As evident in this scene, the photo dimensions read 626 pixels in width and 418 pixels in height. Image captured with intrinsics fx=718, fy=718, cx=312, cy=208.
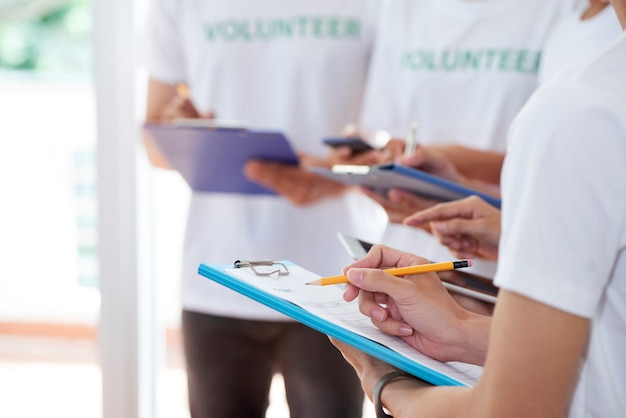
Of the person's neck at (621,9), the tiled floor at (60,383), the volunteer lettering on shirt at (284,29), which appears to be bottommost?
the tiled floor at (60,383)

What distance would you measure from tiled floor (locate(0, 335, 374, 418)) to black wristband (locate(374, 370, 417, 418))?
1.74 m

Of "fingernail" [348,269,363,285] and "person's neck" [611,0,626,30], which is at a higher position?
"person's neck" [611,0,626,30]

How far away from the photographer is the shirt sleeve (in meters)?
0.57

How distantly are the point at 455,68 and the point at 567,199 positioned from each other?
34.3 inches

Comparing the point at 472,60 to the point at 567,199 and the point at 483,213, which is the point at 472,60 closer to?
the point at 483,213

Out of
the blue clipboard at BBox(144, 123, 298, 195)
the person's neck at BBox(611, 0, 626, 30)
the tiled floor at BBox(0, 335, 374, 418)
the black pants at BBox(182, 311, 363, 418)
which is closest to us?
the person's neck at BBox(611, 0, 626, 30)

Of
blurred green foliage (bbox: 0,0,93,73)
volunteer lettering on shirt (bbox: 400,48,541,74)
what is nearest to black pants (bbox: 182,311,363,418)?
volunteer lettering on shirt (bbox: 400,48,541,74)

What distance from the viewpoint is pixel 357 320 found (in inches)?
29.4

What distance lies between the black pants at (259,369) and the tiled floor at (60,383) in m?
0.85

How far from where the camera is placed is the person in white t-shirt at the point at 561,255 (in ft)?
1.88

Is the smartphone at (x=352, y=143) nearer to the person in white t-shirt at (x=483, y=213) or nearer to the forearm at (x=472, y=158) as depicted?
the forearm at (x=472, y=158)

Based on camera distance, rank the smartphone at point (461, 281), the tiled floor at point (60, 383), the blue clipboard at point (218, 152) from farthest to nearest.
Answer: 1. the tiled floor at point (60, 383)
2. the blue clipboard at point (218, 152)
3. the smartphone at point (461, 281)

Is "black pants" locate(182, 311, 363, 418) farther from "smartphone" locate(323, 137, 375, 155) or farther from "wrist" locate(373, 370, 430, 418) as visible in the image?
"wrist" locate(373, 370, 430, 418)

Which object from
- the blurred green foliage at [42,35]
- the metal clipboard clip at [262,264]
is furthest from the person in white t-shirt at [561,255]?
the blurred green foliage at [42,35]
